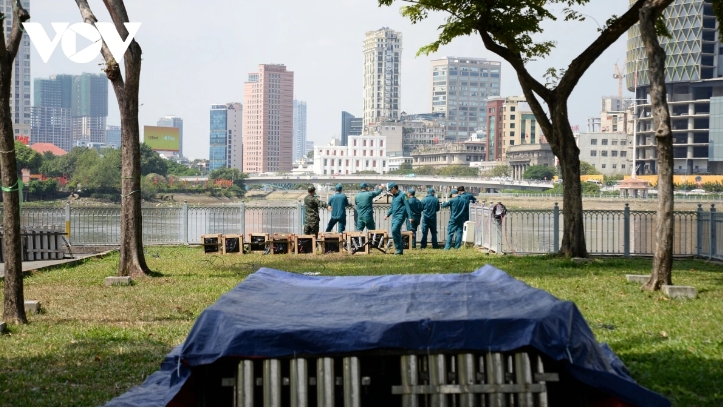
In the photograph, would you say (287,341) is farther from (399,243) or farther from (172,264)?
(399,243)

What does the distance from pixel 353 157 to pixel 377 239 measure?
6540 inches

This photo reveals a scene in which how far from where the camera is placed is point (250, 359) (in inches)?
221

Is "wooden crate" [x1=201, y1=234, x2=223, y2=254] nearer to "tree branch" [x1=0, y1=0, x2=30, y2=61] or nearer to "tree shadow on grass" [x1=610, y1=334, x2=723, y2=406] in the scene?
"tree branch" [x1=0, y1=0, x2=30, y2=61]

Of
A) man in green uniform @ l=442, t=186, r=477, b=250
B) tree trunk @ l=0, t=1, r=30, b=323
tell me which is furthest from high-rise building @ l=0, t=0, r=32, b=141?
tree trunk @ l=0, t=1, r=30, b=323

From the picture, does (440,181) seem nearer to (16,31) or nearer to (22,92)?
(22,92)

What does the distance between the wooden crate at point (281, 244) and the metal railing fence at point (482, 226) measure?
335cm

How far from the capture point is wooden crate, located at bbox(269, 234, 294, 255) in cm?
2191

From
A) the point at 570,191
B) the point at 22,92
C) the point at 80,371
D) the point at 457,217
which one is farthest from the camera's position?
the point at 22,92

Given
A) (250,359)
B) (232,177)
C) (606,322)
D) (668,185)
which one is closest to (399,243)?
(668,185)

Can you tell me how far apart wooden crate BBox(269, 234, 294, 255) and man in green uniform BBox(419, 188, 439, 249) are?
165 inches

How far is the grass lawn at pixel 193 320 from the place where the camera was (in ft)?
23.6

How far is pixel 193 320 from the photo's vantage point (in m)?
10.4

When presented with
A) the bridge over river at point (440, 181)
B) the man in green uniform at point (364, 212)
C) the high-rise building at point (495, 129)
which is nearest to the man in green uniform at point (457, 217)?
the man in green uniform at point (364, 212)

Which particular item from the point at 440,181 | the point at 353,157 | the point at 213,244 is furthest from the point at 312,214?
the point at 353,157
